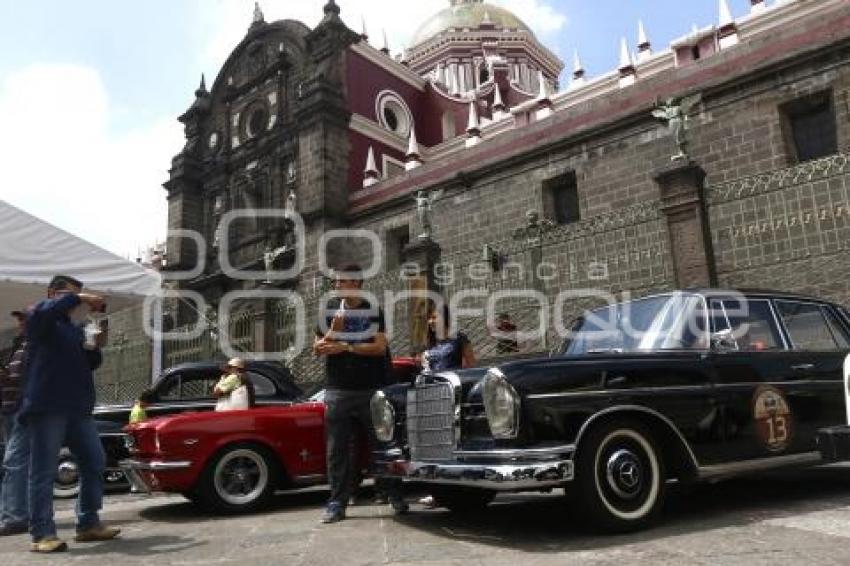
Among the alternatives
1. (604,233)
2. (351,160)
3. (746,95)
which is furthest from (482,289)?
(351,160)

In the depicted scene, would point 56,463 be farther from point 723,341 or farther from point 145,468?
point 723,341

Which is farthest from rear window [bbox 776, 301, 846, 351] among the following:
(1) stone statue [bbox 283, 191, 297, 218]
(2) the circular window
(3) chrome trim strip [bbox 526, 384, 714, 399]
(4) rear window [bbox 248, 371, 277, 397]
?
(2) the circular window

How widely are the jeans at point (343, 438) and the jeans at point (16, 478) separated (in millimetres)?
2074

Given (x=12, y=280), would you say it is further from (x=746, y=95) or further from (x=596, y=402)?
(x=746, y=95)

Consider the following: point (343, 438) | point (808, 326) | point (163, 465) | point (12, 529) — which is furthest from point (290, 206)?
point (808, 326)

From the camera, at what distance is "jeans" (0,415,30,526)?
502 centimetres

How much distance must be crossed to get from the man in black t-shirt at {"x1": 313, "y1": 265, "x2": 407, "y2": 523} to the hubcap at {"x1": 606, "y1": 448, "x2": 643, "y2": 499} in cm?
167

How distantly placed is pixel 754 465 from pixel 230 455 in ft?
12.8

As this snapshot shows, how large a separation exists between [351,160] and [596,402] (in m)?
20.1

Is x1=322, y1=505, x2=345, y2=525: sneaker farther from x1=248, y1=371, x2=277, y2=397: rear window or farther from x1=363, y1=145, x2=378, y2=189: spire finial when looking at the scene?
x1=363, y1=145, x2=378, y2=189: spire finial

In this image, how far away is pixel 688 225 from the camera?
10.6m

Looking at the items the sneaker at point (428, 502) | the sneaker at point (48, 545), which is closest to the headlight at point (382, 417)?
the sneaker at point (428, 502)

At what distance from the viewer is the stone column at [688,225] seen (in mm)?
10398

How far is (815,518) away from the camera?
13.1 feet
